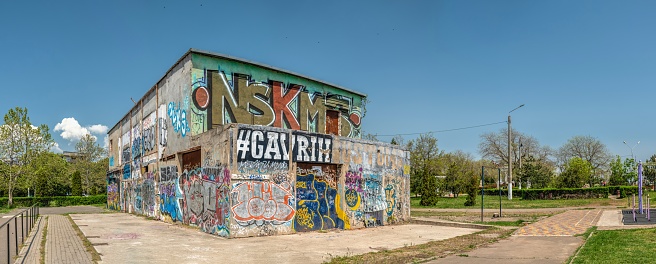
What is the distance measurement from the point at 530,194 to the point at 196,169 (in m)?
→ 35.0

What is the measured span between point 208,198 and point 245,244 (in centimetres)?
372

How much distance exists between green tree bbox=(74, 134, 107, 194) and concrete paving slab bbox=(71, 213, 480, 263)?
51.9m

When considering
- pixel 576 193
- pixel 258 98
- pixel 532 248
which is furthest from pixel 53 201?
pixel 576 193

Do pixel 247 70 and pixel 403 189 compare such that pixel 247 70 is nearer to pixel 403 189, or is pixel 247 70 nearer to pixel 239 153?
pixel 239 153

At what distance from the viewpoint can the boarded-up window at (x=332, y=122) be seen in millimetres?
23528

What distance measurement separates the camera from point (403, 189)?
64.8 feet

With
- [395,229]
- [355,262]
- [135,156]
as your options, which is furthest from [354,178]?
[135,156]

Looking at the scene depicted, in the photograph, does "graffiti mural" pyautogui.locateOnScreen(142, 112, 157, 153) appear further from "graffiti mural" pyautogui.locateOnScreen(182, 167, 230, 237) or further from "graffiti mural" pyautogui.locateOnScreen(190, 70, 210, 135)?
"graffiti mural" pyautogui.locateOnScreen(190, 70, 210, 135)

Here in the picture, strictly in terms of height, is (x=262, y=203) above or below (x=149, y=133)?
below

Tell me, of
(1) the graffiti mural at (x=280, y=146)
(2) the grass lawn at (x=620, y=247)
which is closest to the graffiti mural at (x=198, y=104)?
(1) the graffiti mural at (x=280, y=146)

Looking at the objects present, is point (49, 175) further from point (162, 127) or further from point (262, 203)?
point (262, 203)

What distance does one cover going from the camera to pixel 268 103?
20.4 m

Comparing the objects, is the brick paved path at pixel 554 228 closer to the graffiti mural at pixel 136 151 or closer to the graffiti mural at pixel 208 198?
the graffiti mural at pixel 208 198

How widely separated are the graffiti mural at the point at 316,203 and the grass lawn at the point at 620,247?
25.9 feet
